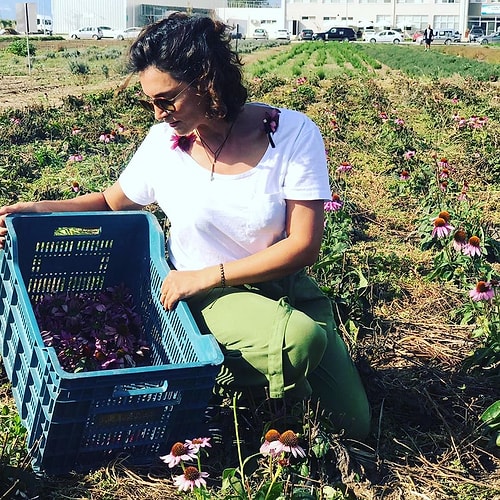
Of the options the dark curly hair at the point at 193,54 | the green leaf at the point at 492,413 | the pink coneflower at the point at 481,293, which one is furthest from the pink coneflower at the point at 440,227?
the dark curly hair at the point at 193,54

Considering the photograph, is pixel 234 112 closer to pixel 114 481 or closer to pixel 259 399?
pixel 259 399

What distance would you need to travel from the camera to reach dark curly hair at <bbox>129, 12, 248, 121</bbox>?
8.35ft

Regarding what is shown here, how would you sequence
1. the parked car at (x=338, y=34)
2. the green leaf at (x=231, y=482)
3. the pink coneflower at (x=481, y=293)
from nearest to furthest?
1. the green leaf at (x=231, y=482)
2. the pink coneflower at (x=481, y=293)
3. the parked car at (x=338, y=34)

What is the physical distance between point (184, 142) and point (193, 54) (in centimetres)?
36

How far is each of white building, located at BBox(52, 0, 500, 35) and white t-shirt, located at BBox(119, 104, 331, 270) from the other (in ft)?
260

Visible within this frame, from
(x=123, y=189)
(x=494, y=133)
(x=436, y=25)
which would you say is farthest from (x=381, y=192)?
(x=436, y=25)

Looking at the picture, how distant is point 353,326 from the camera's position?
3.39 m

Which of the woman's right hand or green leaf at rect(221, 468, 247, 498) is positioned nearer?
green leaf at rect(221, 468, 247, 498)

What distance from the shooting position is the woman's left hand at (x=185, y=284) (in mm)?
2639

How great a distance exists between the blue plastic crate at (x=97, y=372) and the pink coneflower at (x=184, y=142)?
34cm

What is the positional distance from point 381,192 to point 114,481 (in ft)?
13.4

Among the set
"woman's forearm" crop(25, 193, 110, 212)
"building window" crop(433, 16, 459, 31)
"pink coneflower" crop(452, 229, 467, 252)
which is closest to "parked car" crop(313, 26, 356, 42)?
"building window" crop(433, 16, 459, 31)

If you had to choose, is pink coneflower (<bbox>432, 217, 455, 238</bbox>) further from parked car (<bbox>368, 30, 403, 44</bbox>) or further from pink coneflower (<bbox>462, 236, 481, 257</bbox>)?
parked car (<bbox>368, 30, 403, 44</bbox>)

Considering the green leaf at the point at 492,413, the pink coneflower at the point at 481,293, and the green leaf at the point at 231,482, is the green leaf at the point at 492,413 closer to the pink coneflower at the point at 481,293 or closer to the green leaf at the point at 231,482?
the pink coneflower at the point at 481,293
